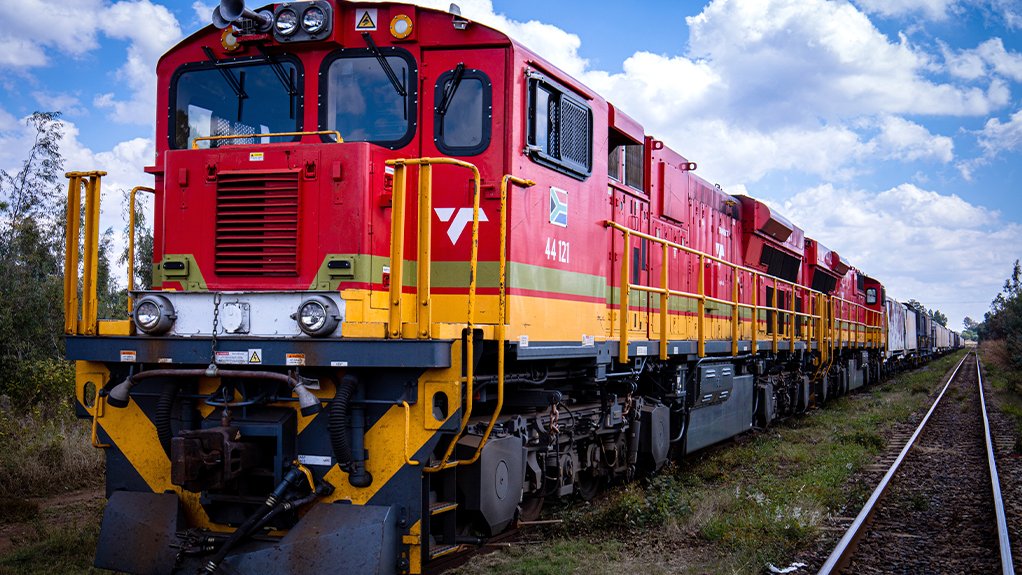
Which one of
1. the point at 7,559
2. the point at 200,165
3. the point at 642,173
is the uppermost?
the point at 642,173

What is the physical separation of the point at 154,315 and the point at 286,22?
6.67 ft

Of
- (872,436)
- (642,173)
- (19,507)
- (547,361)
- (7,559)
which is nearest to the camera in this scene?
(7,559)

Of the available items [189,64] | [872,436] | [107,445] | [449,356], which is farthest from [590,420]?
[872,436]

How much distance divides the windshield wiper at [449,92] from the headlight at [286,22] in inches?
40.8

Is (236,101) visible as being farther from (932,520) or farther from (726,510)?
(932,520)

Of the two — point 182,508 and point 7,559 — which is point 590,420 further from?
point 7,559

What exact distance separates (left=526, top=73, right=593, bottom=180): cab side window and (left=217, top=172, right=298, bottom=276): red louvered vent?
63.9 inches

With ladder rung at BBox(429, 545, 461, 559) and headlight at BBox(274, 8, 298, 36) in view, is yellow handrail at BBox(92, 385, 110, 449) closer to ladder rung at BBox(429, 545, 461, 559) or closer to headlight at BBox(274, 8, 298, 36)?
ladder rung at BBox(429, 545, 461, 559)

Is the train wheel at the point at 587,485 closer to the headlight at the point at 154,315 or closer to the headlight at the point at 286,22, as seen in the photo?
the headlight at the point at 154,315

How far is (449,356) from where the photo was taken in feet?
15.3

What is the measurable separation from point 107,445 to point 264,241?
64.4 inches

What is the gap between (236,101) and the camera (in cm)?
568

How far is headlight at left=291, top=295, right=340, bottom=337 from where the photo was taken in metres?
4.69

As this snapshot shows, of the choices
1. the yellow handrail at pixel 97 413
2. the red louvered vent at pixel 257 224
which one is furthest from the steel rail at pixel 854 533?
the yellow handrail at pixel 97 413
